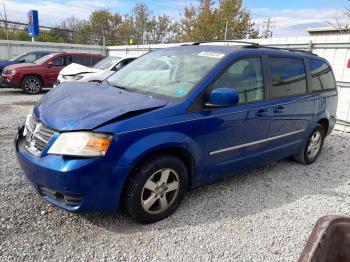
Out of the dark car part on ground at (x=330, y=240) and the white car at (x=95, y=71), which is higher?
the white car at (x=95, y=71)

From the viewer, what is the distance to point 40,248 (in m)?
2.66

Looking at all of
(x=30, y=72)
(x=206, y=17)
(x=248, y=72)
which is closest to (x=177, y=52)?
(x=248, y=72)

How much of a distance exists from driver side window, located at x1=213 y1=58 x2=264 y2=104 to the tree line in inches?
782

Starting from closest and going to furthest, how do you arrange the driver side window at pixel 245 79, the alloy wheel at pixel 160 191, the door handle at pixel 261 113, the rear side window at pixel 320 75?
the alloy wheel at pixel 160 191
the driver side window at pixel 245 79
the door handle at pixel 261 113
the rear side window at pixel 320 75

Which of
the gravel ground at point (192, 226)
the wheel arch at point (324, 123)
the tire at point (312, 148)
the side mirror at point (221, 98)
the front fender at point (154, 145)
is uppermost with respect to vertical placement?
the side mirror at point (221, 98)

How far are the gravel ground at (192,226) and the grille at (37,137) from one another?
69 centimetres

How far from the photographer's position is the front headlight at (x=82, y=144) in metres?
2.62

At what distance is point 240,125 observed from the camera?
3631 mm

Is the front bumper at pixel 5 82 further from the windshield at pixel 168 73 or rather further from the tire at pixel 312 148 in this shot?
the tire at pixel 312 148

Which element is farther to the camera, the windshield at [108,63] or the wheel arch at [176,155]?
the windshield at [108,63]

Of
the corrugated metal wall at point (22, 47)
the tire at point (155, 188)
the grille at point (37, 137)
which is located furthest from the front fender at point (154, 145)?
the corrugated metal wall at point (22, 47)

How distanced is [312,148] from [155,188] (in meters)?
3.29

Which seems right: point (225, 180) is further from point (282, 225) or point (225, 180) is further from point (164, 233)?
point (164, 233)

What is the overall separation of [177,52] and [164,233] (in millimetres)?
2205
